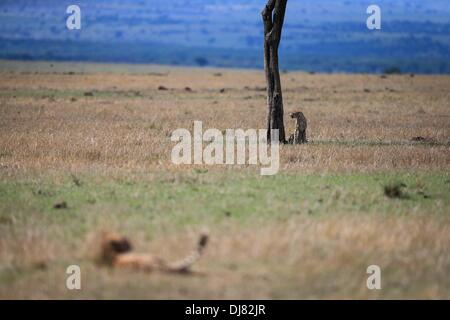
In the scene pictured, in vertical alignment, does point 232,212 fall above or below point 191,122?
below

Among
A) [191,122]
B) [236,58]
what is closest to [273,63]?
[191,122]

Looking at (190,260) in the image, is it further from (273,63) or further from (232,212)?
(273,63)

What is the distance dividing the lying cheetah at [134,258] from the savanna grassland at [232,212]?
0.13 m

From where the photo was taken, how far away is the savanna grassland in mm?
9219

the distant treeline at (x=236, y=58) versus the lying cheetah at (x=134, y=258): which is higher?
the distant treeline at (x=236, y=58)

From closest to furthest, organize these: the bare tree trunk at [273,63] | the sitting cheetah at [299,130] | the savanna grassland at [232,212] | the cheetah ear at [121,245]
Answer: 1. the savanna grassland at [232,212]
2. the cheetah ear at [121,245]
3. the sitting cheetah at [299,130]
4. the bare tree trunk at [273,63]

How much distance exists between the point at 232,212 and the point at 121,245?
3069 millimetres

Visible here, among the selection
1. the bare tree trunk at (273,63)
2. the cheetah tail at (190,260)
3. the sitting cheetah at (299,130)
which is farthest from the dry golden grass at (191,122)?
the cheetah tail at (190,260)

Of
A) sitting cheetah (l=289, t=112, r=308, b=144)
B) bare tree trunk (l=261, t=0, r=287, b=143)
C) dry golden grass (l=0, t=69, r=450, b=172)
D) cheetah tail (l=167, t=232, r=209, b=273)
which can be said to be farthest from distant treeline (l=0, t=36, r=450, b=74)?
cheetah tail (l=167, t=232, r=209, b=273)

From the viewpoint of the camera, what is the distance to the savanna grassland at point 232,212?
9.22 metres

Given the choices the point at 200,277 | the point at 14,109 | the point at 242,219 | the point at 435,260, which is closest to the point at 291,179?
the point at 242,219

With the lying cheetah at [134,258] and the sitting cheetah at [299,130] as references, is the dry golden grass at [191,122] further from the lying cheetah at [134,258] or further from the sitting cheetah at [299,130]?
the lying cheetah at [134,258]

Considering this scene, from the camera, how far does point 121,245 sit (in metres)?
9.55

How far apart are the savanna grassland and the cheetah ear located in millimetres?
287
